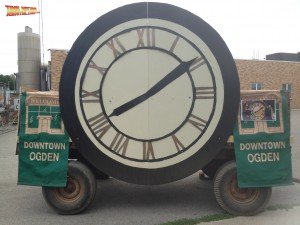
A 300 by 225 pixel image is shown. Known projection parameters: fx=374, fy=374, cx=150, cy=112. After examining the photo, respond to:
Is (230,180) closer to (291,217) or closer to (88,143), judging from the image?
(291,217)

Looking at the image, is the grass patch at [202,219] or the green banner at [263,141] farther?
the green banner at [263,141]

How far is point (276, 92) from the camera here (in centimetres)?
520

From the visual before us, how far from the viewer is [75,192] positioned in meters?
5.34

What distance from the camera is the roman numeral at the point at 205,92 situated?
510 cm

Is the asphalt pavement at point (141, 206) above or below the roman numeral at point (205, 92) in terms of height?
below

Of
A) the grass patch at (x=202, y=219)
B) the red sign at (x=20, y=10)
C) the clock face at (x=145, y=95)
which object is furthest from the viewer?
the red sign at (x=20, y=10)

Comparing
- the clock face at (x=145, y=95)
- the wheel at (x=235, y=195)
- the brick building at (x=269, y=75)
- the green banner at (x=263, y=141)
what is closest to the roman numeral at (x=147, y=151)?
the clock face at (x=145, y=95)

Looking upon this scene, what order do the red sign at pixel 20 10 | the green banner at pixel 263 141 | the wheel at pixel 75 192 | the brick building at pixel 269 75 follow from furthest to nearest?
the brick building at pixel 269 75 → the red sign at pixel 20 10 → the wheel at pixel 75 192 → the green banner at pixel 263 141

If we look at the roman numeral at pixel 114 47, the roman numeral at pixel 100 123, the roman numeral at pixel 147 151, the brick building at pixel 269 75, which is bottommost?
the roman numeral at pixel 147 151

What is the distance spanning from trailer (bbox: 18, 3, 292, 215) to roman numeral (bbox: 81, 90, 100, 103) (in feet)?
0.04

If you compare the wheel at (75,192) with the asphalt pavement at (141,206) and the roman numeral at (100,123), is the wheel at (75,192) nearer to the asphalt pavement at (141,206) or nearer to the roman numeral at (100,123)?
the asphalt pavement at (141,206)

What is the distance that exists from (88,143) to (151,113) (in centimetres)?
96

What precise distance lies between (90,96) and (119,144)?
0.77 metres

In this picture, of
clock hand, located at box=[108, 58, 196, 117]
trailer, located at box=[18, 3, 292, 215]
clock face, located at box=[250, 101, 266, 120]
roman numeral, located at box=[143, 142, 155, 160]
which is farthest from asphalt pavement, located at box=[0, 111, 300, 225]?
clock hand, located at box=[108, 58, 196, 117]
